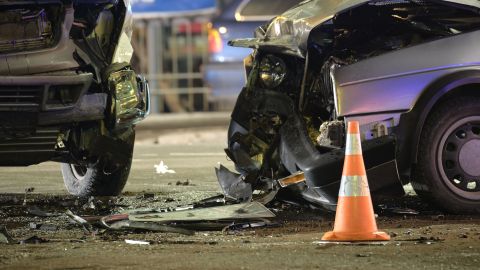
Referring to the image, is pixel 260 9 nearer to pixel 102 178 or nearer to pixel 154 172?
pixel 154 172

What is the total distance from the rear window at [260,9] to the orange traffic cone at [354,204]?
5.99 metres

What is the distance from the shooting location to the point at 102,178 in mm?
9391

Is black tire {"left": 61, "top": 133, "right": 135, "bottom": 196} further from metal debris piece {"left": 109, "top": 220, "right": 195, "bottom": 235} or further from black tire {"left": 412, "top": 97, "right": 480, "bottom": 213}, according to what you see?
black tire {"left": 412, "top": 97, "right": 480, "bottom": 213}

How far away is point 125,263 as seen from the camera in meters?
5.76

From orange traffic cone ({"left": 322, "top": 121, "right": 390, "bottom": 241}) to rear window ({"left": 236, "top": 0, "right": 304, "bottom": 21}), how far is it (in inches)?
236

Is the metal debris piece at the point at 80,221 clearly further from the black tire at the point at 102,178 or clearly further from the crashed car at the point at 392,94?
the crashed car at the point at 392,94

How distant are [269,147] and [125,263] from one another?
Result: 9.57 feet

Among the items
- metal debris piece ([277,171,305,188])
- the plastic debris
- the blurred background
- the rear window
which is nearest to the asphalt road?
the plastic debris

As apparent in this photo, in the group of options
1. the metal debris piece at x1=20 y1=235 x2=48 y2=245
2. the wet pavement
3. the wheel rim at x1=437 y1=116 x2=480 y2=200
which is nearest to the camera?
the wet pavement

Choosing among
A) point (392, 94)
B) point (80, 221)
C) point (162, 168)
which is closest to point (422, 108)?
point (392, 94)

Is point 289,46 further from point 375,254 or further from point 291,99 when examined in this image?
point 375,254

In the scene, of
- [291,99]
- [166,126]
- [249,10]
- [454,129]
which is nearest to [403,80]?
[454,129]

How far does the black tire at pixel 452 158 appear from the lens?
24.7 feet

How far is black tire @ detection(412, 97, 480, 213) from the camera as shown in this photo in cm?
754
